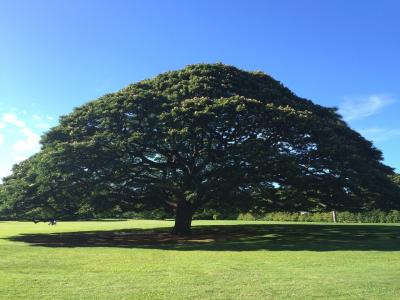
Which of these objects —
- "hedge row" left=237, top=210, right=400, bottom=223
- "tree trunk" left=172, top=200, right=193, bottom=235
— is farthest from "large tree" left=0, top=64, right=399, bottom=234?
"hedge row" left=237, top=210, right=400, bottom=223

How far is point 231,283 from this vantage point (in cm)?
1116

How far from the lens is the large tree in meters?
25.2

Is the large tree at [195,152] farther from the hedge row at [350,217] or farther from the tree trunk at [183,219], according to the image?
the hedge row at [350,217]

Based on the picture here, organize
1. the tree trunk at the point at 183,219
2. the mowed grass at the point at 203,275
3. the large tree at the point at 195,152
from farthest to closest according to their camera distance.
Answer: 1. the tree trunk at the point at 183,219
2. the large tree at the point at 195,152
3. the mowed grass at the point at 203,275

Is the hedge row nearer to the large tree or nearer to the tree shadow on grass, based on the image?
the tree shadow on grass

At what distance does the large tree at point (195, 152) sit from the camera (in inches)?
990

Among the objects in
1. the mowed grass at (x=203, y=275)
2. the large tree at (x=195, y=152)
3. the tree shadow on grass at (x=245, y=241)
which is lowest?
the mowed grass at (x=203, y=275)

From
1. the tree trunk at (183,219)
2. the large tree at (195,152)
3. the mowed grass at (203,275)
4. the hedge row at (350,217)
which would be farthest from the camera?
the hedge row at (350,217)

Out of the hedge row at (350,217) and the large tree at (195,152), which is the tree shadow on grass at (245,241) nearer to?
the large tree at (195,152)

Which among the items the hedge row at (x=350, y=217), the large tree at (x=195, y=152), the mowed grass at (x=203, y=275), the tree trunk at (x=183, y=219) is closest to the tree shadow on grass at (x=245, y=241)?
the tree trunk at (x=183, y=219)

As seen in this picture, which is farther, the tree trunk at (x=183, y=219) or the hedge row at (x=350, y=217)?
the hedge row at (x=350, y=217)

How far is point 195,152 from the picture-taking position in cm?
2809

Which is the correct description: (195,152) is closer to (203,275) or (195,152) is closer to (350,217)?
(203,275)

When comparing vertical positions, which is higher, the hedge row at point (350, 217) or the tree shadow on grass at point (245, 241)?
the hedge row at point (350, 217)
